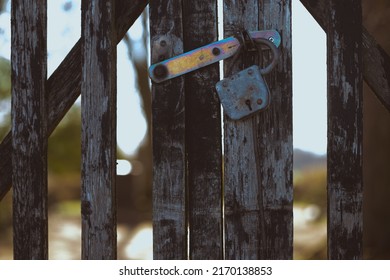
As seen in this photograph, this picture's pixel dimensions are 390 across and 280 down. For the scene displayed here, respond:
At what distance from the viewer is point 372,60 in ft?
5.97

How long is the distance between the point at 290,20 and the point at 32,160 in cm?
104

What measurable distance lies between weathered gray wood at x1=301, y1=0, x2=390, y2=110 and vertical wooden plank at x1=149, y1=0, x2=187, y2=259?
48 centimetres

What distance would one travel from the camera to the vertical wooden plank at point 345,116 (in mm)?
1781

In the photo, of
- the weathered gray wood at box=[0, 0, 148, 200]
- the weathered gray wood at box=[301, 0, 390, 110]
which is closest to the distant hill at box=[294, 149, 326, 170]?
the weathered gray wood at box=[301, 0, 390, 110]

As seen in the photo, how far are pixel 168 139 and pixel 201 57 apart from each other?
1.00ft

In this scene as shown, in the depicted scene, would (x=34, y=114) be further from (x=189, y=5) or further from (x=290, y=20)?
(x=290, y=20)

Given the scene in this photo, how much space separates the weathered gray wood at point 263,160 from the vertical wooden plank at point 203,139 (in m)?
0.04

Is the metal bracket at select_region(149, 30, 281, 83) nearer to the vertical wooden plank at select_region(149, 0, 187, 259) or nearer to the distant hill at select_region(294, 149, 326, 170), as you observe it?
the vertical wooden plank at select_region(149, 0, 187, 259)

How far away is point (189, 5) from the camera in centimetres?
181

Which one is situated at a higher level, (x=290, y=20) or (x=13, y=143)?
(x=290, y=20)

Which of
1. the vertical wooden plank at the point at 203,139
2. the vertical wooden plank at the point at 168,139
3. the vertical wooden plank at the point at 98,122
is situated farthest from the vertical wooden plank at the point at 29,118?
the vertical wooden plank at the point at 203,139

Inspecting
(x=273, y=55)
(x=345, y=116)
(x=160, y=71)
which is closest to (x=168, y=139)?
(x=160, y=71)

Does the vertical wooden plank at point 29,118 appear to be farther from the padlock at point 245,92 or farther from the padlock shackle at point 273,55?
the padlock shackle at point 273,55
